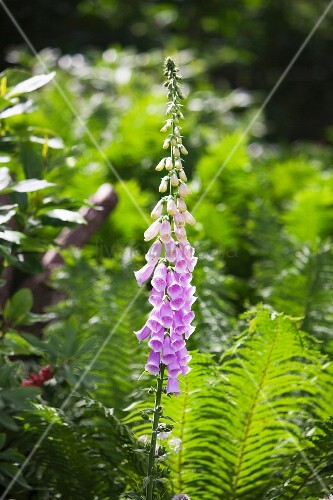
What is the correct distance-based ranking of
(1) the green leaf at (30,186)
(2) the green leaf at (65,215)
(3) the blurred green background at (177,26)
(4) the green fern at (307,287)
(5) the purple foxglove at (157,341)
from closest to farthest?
(5) the purple foxglove at (157,341) < (1) the green leaf at (30,186) < (2) the green leaf at (65,215) < (4) the green fern at (307,287) < (3) the blurred green background at (177,26)

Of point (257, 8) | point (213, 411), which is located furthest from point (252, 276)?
point (257, 8)

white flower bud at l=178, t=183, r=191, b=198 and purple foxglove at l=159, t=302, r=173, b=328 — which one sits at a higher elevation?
white flower bud at l=178, t=183, r=191, b=198

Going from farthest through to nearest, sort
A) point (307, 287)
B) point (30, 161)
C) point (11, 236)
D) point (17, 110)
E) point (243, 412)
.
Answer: point (307, 287), point (30, 161), point (17, 110), point (243, 412), point (11, 236)

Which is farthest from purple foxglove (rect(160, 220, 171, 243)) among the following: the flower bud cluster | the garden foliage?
the garden foliage

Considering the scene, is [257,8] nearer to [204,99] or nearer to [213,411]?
[204,99]

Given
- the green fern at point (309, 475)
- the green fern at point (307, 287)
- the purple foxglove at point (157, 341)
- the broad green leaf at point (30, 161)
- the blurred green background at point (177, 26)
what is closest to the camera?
the purple foxglove at point (157, 341)

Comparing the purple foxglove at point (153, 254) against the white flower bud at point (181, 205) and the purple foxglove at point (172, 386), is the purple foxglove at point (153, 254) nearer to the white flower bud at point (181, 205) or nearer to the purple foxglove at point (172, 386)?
the white flower bud at point (181, 205)

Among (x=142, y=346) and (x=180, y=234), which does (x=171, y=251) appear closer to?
(x=180, y=234)

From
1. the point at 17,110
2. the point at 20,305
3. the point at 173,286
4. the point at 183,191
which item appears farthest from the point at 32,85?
the point at 173,286

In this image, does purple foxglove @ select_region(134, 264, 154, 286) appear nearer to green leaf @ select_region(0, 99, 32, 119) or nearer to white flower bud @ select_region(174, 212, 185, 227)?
white flower bud @ select_region(174, 212, 185, 227)

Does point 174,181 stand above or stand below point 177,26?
below

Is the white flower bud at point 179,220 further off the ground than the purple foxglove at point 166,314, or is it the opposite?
the white flower bud at point 179,220

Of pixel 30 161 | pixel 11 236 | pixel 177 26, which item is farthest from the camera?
pixel 177 26

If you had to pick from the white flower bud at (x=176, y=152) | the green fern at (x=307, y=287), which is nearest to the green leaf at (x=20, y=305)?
the white flower bud at (x=176, y=152)
